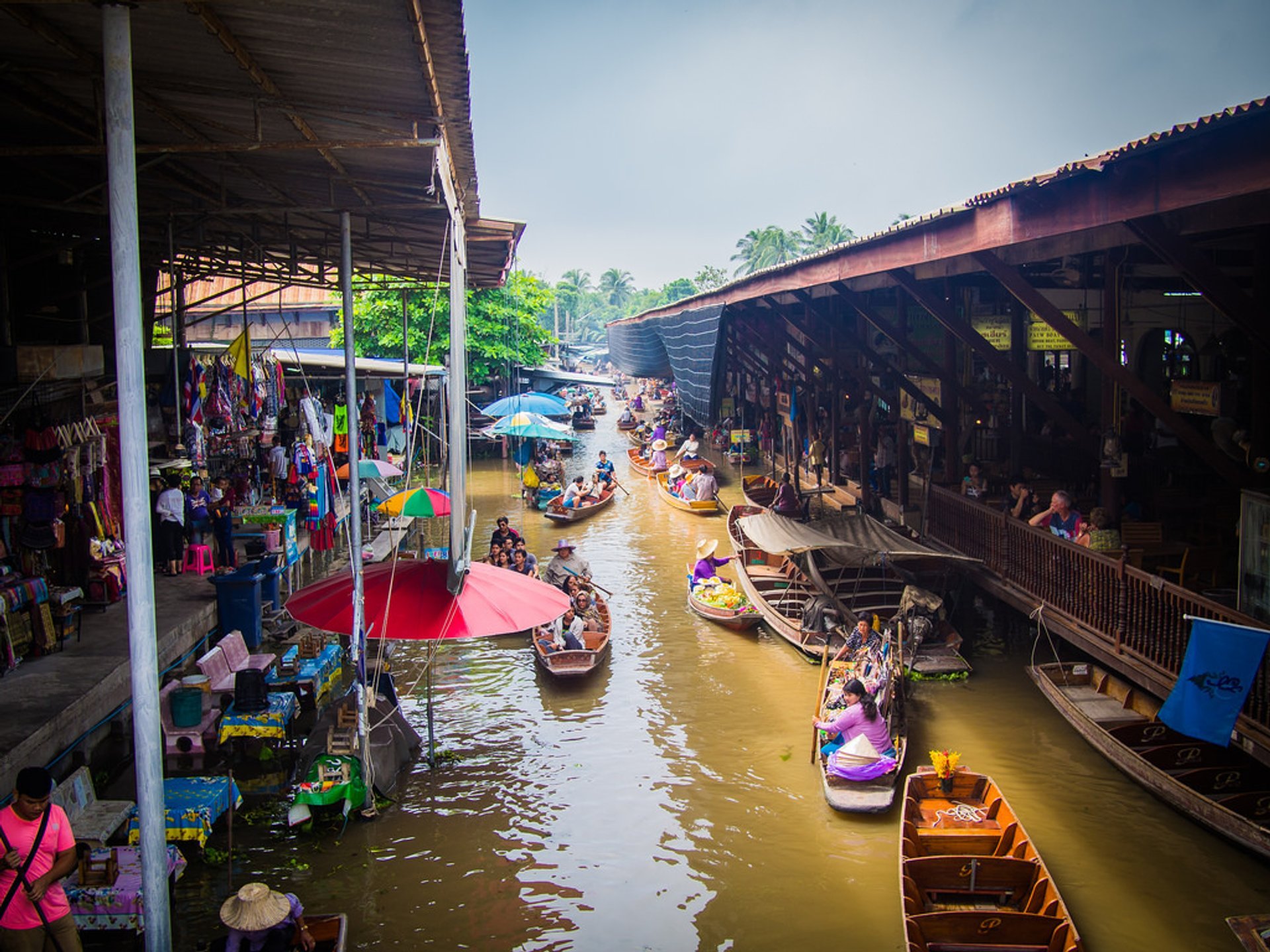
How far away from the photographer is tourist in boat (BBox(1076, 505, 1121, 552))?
10203 mm

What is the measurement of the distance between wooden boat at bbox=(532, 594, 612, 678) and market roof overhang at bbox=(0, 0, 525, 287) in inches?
187

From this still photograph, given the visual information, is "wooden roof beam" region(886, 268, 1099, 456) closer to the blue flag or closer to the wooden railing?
the wooden railing

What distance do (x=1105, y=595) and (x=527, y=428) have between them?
1505cm

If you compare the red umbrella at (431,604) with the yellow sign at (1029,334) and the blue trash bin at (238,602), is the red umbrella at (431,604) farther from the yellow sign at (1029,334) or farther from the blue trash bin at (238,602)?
the yellow sign at (1029,334)

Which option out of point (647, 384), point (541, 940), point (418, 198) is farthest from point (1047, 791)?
point (647, 384)

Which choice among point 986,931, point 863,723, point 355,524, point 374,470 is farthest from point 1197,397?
point 374,470

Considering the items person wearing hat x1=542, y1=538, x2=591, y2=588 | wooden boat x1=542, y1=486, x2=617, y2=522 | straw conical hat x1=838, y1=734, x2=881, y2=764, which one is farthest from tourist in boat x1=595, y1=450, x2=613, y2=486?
straw conical hat x1=838, y1=734, x2=881, y2=764

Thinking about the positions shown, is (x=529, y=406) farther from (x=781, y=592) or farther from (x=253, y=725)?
(x=253, y=725)

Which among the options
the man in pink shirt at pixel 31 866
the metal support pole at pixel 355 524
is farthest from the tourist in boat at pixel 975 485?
the man in pink shirt at pixel 31 866

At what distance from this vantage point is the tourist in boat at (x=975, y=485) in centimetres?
1377

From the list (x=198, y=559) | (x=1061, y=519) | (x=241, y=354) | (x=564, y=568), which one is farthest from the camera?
(x=564, y=568)

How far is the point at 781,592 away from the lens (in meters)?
13.8

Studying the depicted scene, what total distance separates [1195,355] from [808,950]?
35.4 ft

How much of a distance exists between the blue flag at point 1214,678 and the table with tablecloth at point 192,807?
7.00m
